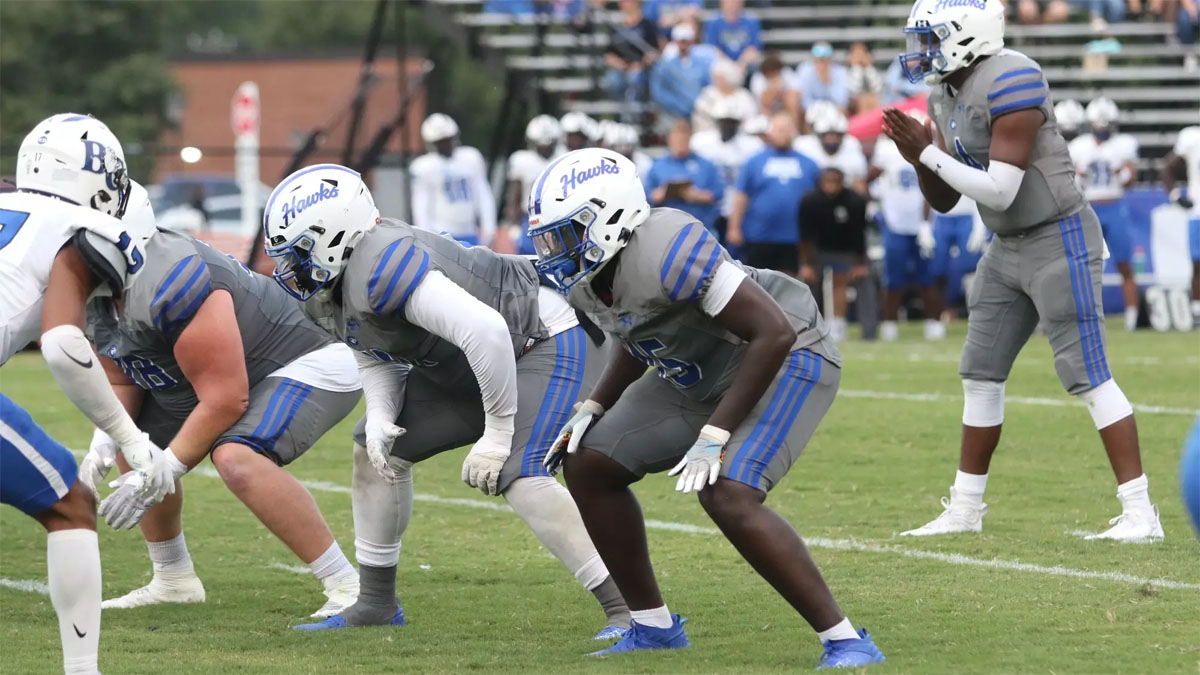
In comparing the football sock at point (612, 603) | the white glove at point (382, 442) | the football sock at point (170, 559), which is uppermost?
the white glove at point (382, 442)

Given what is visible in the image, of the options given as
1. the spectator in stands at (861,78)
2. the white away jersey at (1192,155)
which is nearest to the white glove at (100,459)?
the white away jersey at (1192,155)

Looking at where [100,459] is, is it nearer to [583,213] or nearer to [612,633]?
[612,633]

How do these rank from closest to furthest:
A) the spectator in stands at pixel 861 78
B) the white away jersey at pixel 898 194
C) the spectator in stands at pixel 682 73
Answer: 1. the white away jersey at pixel 898 194
2. the spectator in stands at pixel 861 78
3. the spectator in stands at pixel 682 73

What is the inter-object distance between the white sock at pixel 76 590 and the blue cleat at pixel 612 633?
1.43m

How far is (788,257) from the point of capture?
1367 centimetres

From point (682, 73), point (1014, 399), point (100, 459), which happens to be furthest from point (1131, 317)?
point (100, 459)

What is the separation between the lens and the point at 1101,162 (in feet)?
48.3

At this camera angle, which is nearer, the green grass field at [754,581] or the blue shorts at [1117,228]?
the green grass field at [754,581]

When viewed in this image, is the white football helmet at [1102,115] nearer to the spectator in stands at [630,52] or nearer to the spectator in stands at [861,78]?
the spectator in stands at [861,78]

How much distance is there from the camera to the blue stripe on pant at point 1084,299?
5.77 m

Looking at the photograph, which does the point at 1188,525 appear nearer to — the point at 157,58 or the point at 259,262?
the point at 259,262

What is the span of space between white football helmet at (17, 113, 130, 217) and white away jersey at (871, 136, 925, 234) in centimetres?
1032

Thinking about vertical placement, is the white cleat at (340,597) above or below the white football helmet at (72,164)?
below

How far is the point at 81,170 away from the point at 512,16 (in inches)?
626
